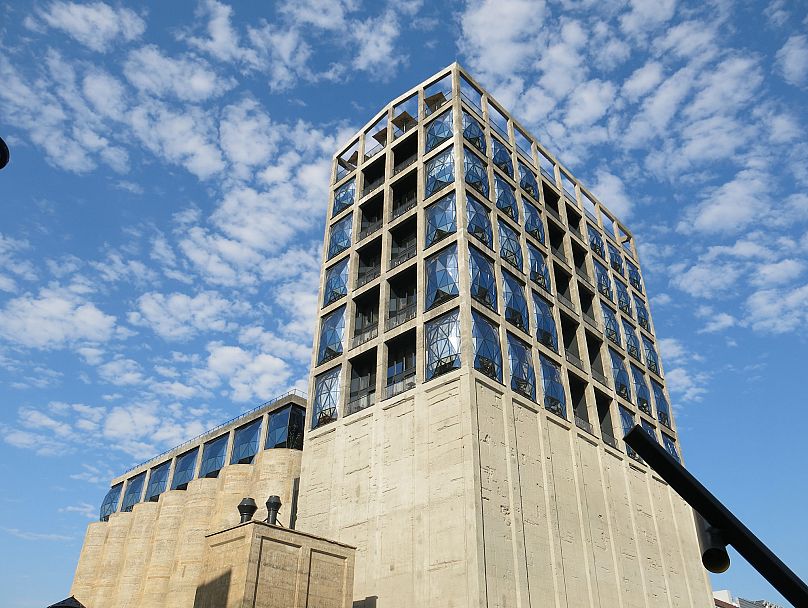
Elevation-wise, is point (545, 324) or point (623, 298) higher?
point (623, 298)

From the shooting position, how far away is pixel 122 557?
195ft

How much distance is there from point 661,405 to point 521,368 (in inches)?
838

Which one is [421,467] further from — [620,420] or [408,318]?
[620,420]

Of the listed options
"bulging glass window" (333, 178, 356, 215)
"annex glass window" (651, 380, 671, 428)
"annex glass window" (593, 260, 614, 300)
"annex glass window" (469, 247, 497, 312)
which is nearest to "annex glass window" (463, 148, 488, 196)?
"annex glass window" (469, 247, 497, 312)

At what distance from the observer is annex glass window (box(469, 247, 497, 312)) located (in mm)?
38656

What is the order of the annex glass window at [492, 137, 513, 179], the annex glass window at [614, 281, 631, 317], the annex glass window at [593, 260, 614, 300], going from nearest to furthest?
the annex glass window at [492, 137, 513, 179]
the annex glass window at [593, 260, 614, 300]
the annex glass window at [614, 281, 631, 317]

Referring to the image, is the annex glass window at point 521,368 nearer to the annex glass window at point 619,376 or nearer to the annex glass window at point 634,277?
the annex glass window at point 619,376

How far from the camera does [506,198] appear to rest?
4725cm

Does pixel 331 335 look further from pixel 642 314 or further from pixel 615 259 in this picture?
pixel 642 314

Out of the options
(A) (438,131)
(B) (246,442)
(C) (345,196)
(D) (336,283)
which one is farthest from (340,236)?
(B) (246,442)

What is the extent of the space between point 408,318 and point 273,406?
16.9 meters

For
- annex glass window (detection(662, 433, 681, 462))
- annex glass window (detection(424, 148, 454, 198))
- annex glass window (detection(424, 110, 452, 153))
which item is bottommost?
annex glass window (detection(662, 433, 681, 462))

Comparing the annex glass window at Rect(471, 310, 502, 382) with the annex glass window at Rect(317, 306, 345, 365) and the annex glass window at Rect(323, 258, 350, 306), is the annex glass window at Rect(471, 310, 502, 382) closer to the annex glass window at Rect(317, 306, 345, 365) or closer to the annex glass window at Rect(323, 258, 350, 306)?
the annex glass window at Rect(317, 306, 345, 365)

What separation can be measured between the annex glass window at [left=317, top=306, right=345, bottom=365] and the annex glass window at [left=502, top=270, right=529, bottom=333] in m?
10.9
